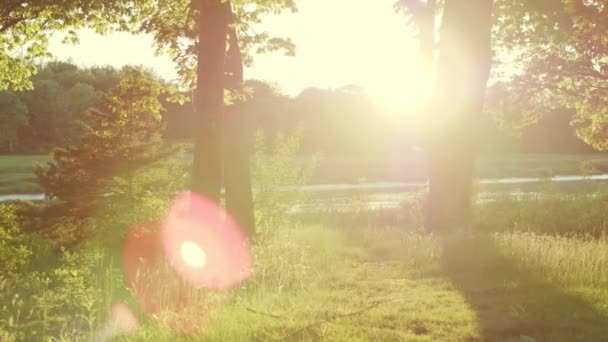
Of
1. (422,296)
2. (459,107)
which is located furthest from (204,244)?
(459,107)

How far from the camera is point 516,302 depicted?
24.4ft

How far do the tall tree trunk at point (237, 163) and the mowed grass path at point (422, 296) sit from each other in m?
2.39

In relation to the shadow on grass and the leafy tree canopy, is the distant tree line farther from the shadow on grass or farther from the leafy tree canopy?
the shadow on grass

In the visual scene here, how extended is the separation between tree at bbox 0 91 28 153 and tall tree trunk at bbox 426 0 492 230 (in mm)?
44787

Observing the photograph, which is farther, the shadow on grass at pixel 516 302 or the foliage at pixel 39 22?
the foliage at pixel 39 22

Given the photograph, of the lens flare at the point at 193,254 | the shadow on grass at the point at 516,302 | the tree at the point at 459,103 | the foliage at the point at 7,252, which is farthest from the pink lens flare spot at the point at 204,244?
the tree at the point at 459,103

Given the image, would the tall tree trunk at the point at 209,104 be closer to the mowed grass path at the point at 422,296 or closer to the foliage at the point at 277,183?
the mowed grass path at the point at 422,296

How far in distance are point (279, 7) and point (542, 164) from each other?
43.9m

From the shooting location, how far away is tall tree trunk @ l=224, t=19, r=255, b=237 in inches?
548

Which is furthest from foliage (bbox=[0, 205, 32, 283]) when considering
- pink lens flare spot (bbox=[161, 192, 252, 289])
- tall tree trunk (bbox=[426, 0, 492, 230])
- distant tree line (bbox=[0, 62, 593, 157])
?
distant tree line (bbox=[0, 62, 593, 157])

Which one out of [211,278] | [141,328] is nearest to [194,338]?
[141,328]

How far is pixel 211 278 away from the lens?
364 inches

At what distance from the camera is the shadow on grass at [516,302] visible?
20.9 ft

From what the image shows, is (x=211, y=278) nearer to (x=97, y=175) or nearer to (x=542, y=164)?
(x=97, y=175)
